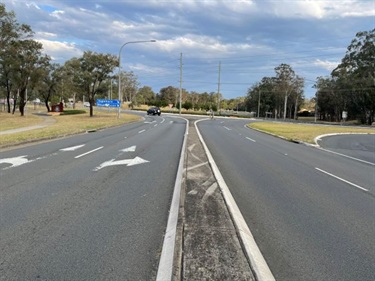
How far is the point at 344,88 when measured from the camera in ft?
280

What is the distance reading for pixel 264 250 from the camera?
4.93m

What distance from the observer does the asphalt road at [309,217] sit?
14.8 feet

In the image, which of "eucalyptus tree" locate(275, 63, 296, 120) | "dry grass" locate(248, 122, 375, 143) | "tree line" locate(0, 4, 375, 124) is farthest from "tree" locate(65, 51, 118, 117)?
"eucalyptus tree" locate(275, 63, 296, 120)

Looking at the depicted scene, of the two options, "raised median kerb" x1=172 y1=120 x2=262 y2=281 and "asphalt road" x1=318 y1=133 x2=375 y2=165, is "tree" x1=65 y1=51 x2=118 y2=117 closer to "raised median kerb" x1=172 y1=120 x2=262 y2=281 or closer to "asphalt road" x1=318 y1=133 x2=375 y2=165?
"asphalt road" x1=318 y1=133 x2=375 y2=165

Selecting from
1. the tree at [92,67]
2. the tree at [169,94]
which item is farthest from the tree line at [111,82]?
the tree at [169,94]

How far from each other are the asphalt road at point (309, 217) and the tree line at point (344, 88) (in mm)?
71894

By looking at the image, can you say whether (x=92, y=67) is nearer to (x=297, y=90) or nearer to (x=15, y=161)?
(x=15, y=161)

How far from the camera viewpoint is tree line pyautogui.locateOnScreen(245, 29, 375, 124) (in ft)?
262

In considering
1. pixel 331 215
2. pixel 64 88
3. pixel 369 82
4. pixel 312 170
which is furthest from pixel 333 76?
pixel 331 215

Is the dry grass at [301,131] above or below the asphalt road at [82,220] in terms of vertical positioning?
below

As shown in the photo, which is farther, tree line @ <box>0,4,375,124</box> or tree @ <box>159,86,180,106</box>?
tree @ <box>159,86,180,106</box>

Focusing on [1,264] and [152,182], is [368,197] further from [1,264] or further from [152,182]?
[1,264]

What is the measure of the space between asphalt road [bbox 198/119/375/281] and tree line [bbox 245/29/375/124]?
236 ft

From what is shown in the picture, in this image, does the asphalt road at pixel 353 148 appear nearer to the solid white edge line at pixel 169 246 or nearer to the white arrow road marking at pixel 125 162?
the white arrow road marking at pixel 125 162
